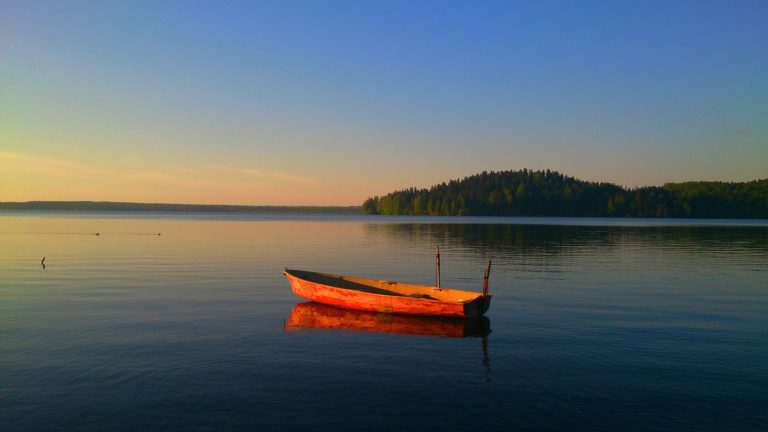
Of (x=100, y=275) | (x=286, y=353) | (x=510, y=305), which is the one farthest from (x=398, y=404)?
(x=100, y=275)

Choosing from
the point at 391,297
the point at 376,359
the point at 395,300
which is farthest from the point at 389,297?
the point at 376,359

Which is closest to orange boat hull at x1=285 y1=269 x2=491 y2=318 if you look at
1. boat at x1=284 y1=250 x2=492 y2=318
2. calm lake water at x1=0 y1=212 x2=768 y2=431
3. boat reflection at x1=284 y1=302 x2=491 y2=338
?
boat at x1=284 y1=250 x2=492 y2=318

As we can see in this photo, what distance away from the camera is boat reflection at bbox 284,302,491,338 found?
23.7 metres

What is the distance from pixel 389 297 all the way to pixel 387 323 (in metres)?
1.63

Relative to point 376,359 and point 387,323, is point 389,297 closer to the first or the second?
point 387,323

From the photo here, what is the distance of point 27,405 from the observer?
14.6 m

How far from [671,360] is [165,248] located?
60.6 meters

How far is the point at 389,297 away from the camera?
26.5 m

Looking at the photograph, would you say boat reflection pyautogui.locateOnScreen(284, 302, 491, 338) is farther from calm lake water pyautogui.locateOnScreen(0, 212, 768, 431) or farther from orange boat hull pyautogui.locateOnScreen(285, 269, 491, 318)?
orange boat hull pyautogui.locateOnScreen(285, 269, 491, 318)

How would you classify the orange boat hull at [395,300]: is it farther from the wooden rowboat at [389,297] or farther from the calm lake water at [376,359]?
the calm lake water at [376,359]

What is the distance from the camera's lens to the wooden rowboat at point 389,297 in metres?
25.4

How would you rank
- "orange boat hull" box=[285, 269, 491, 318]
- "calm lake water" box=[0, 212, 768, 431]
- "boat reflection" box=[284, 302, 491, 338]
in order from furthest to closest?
"orange boat hull" box=[285, 269, 491, 318]
"boat reflection" box=[284, 302, 491, 338]
"calm lake water" box=[0, 212, 768, 431]

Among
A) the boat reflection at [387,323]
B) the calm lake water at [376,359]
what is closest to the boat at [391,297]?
the boat reflection at [387,323]

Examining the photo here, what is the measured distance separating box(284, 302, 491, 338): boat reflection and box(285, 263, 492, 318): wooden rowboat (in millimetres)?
324
